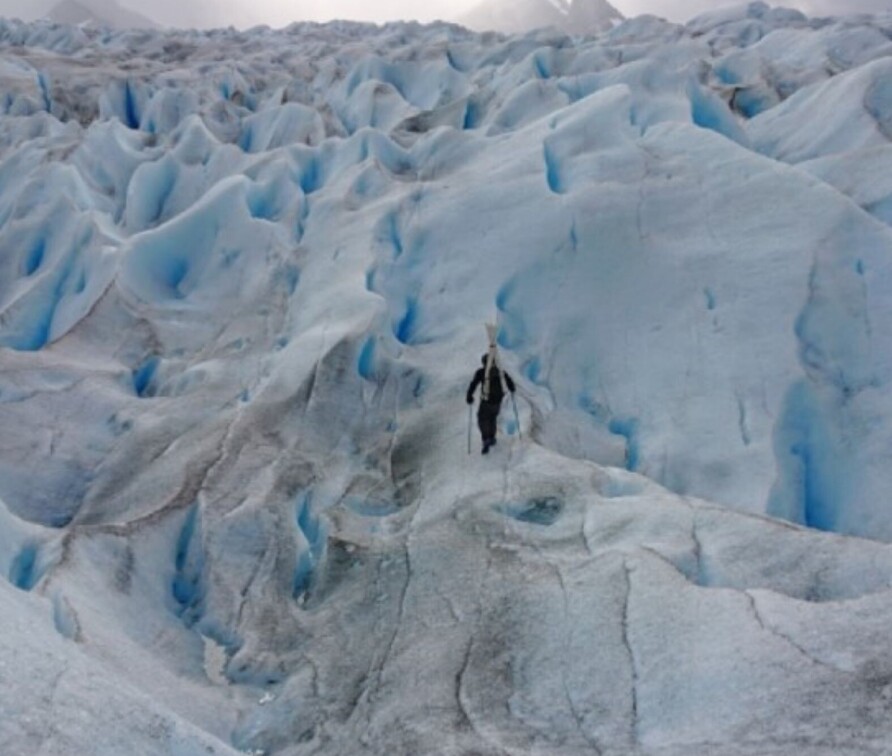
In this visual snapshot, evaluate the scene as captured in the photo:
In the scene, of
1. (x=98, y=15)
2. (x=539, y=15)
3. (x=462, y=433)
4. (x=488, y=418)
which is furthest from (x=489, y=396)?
(x=98, y=15)

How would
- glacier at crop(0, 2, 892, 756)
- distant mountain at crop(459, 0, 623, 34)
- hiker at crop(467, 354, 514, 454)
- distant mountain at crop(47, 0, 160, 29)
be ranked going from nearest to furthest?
glacier at crop(0, 2, 892, 756) < hiker at crop(467, 354, 514, 454) < distant mountain at crop(459, 0, 623, 34) < distant mountain at crop(47, 0, 160, 29)

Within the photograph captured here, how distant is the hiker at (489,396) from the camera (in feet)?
26.1

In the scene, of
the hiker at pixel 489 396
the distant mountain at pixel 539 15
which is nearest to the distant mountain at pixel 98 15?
the distant mountain at pixel 539 15

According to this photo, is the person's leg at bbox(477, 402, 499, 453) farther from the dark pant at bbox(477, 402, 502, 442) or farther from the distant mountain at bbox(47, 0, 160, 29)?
the distant mountain at bbox(47, 0, 160, 29)

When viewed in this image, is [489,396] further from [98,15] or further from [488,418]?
[98,15]

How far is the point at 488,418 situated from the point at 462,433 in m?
0.66

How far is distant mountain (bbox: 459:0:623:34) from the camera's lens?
5144cm

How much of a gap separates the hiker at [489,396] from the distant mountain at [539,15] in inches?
1762

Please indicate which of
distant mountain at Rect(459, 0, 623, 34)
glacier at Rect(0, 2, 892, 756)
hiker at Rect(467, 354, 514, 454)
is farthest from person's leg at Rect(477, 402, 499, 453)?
distant mountain at Rect(459, 0, 623, 34)

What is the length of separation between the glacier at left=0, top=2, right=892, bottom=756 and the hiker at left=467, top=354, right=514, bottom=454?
226 mm

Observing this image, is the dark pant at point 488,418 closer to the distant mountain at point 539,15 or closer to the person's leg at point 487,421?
the person's leg at point 487,421

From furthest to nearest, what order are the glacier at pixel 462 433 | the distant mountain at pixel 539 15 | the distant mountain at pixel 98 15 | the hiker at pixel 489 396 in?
the distant mountain at pixel 98 15 < the distant mountain at pixel 539 15 < the hiker at pixel 489 396 < the glacier at pixel 462 433

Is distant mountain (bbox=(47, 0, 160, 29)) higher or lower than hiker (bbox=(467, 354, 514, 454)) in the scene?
lower

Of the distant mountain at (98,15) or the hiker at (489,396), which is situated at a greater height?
the hiker at (489,396)
